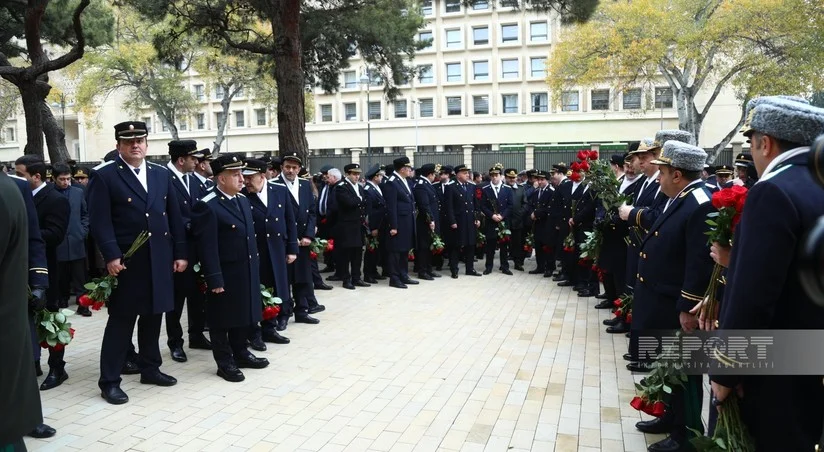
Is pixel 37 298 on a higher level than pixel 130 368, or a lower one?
higher

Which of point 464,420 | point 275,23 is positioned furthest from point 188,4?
point 464,420

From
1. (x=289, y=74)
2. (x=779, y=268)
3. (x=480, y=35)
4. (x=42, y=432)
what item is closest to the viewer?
(x=779, y=268)

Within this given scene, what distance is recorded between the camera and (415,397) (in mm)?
5289

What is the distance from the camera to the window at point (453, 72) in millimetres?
51406

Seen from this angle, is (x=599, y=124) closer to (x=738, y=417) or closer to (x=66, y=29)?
(x=66, y=29)

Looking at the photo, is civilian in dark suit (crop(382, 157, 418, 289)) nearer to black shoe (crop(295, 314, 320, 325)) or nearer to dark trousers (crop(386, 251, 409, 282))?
dark trousers (crop(386, 251, 409, 282))

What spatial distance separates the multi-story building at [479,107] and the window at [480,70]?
0.08 meters

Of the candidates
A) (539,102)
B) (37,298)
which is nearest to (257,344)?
(37,298)

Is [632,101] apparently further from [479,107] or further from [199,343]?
[199,343]

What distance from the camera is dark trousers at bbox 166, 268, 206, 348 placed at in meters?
6.45

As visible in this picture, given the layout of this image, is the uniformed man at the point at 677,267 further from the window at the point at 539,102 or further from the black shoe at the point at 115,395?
the window at the point at 539,102

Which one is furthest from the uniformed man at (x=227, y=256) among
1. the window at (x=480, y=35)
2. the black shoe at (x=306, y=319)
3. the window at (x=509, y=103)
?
the window at (x=480, y=35)

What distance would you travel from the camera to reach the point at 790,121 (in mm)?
Result: 2477

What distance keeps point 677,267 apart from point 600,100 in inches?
1769
